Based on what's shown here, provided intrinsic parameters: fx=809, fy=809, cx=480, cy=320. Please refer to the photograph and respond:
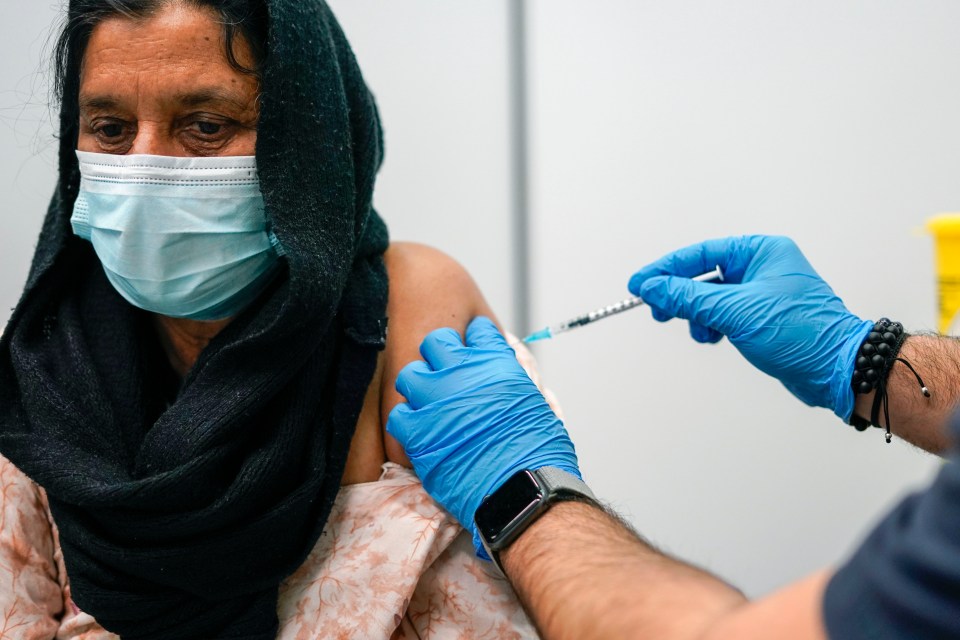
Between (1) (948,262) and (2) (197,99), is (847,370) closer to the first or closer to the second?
(1) (948,262)

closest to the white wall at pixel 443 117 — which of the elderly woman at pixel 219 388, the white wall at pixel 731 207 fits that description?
the white wall at pixel 731 207

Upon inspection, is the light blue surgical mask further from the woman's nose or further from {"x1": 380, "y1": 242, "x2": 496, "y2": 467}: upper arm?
{"x1": 380, "y1": 242, "x2": 496, "y2": 467}: upper arm

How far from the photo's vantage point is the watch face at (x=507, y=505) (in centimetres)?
109

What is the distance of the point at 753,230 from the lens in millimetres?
2010

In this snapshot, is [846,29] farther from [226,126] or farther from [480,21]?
[226,126]

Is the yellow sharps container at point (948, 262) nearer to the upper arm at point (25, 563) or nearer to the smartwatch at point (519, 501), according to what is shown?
the smartwatch at point (519, 501)

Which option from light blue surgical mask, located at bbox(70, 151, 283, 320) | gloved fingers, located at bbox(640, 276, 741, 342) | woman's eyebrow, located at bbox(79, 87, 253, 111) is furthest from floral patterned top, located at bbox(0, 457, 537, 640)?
woman's eyebrow, located at bbox(79, 87, 253, 111)

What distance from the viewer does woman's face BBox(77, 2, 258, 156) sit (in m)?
1.23

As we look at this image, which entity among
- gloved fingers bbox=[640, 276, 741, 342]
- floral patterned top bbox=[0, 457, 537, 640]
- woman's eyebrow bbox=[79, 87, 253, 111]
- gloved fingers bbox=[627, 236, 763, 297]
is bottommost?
floral patterned top bbox=[0, 457, 537, 640]

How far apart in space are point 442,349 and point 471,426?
0.15 m

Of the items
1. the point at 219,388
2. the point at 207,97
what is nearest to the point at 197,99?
the point at 207,97

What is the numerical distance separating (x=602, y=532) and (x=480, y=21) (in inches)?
59.1

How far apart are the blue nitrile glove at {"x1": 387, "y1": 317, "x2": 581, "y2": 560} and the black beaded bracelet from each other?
500 mm

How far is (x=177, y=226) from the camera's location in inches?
47.9
